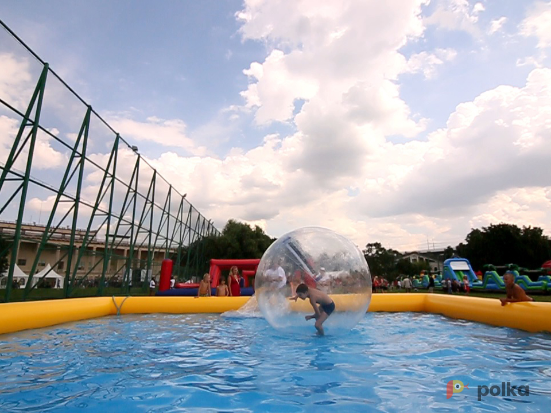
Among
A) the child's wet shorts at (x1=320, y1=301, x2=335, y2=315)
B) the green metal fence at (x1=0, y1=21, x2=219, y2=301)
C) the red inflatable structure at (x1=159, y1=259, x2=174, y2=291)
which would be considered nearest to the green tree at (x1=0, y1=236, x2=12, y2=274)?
the green metal fence at (x1=0, y1=21, x2=219, y2=301)

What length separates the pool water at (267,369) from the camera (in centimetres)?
281

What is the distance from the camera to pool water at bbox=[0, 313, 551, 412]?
281 centimetres

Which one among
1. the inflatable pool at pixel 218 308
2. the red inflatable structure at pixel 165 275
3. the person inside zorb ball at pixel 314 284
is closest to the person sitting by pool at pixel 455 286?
the inflatable pool at pixel 218 308

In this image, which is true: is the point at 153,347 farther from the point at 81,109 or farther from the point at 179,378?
the point at 81,109

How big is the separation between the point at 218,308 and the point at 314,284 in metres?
4.89

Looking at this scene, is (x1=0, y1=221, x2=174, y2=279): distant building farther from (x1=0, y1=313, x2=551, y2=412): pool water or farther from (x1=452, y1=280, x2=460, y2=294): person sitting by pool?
(x1=452, y1=280, x2=460, y2=294): person sitting by pool

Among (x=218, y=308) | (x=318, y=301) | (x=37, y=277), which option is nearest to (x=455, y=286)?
(x=218, y=308)

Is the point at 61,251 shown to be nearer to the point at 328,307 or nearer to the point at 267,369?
the point at 328,307

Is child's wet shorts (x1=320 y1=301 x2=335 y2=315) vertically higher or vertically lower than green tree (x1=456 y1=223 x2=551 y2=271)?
lower

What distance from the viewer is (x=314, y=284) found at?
16.7 ft

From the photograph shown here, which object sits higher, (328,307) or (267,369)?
(328,307)

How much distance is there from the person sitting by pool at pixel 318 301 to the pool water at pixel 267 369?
0.27 metres

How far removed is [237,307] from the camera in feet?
30.2

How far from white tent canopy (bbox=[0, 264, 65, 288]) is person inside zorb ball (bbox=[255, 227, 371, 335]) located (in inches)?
282
